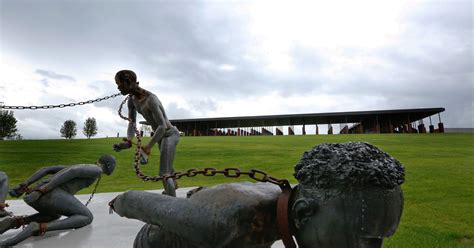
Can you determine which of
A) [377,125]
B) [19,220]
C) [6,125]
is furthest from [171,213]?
[6,125]

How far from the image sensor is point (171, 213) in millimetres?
1721

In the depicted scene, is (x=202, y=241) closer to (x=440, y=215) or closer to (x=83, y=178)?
(x=83, y=178)

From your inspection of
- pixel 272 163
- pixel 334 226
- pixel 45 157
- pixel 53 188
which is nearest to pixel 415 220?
pixel 334 226

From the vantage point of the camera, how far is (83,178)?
181 inches

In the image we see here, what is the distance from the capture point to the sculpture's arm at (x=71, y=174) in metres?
4.25

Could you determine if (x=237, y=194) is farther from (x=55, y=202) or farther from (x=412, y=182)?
(x=412, y=182)

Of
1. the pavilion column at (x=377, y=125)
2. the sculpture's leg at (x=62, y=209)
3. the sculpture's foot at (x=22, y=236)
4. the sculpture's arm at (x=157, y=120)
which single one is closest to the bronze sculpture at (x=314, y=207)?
the sculpture's foot at (x=22, y=236)

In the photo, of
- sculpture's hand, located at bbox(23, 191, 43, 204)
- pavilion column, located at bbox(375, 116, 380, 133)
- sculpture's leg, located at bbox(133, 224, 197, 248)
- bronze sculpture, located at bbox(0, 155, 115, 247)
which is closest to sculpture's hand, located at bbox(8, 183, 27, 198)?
bronze sculpture, located at bbox(0, 155, 115, 247)

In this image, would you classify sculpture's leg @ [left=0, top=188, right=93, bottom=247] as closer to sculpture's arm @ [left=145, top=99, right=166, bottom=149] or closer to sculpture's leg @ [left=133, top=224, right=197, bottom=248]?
sculpture's arm @ [left=145, top=99, right=166, bottom=149]

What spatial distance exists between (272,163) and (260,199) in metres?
14.8

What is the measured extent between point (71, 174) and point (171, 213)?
3279mm

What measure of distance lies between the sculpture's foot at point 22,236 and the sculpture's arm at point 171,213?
2570 millimetres

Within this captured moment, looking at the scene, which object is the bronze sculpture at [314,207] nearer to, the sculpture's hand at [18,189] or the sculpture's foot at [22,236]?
the sculpture's foot at [22,236]

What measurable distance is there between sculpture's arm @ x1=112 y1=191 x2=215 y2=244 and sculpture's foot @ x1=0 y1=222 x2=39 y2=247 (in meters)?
2.57
